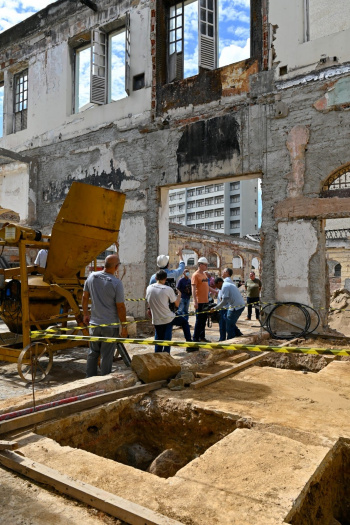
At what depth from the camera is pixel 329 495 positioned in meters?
2.88

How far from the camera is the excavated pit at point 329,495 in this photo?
8.19ft

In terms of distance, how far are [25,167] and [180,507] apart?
13090 mm

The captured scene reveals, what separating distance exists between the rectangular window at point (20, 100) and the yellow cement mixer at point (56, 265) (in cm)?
928

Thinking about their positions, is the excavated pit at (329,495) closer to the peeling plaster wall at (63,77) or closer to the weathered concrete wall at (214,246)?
the peeling plaster wall at (63,77)

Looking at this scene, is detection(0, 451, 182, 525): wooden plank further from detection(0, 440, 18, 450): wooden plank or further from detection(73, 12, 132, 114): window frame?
detection(73, 12, 132, 114): window frame

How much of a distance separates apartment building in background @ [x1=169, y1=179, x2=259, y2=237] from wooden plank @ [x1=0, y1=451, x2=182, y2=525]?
6526 cm

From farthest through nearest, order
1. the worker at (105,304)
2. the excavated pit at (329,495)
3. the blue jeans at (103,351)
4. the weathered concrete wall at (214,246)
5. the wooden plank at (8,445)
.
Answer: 1. the weathered concrete wall at (214,246)
2. the worker at (105,304)
3. the blue jeans at (103,351)
4. the wooden plank at (8,445)
5. the excavated pit at (329,495)

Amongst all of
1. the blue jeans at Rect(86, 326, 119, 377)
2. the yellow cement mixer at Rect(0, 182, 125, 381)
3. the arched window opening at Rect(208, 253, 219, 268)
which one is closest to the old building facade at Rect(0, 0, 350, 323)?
the yellow cement mixer at Rect(0, 182, 125, 381)

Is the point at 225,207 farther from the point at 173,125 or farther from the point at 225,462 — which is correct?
the point at 225,462

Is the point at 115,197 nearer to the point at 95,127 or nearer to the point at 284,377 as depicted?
the point at 284,377

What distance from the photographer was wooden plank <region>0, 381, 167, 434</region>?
11.0ft

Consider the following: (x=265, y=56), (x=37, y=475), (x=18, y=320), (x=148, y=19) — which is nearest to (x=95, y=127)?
(x=148, y=19)

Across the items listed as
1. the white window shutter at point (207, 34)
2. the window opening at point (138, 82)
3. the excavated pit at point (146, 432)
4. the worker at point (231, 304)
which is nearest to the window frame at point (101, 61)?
the window opening at point (138, 82)

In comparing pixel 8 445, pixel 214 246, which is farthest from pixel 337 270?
pixel 8 445
